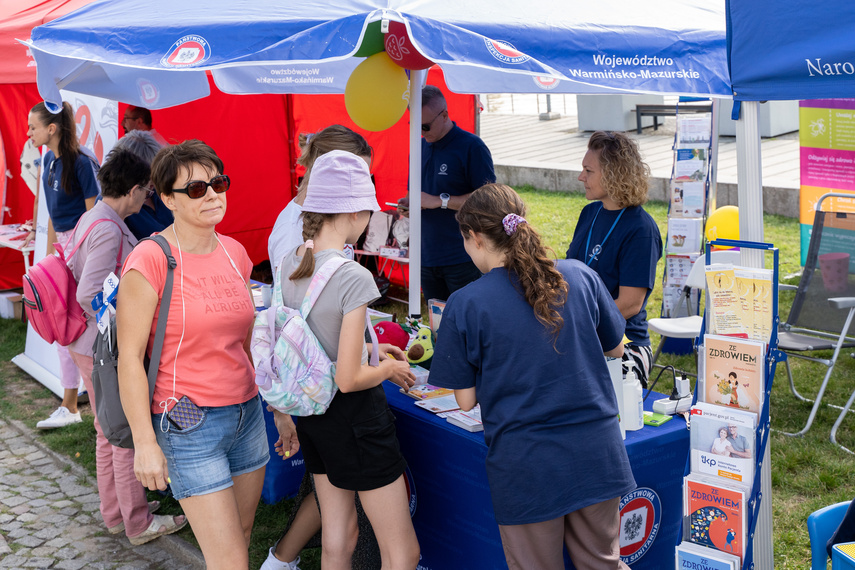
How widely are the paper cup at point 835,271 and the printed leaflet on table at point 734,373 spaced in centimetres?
301

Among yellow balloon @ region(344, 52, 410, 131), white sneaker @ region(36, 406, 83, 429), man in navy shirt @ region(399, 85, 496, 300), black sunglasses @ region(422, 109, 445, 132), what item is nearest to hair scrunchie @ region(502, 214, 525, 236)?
yellow balloon @ region(344, 52, 410, 131)

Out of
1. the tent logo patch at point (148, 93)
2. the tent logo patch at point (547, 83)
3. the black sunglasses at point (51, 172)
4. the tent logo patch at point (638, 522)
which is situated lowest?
the tent logo patch at point (638, 522)

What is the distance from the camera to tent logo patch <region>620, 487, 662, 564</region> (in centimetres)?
268

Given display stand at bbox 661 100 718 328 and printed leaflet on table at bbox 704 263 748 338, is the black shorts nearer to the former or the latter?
printed leaflet on table at bbox 704 263 748 338

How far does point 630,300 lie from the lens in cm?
315

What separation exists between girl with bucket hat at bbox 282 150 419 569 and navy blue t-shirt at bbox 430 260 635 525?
0.97ft

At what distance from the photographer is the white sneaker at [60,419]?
5.16 meters

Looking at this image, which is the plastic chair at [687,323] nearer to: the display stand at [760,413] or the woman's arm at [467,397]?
the display stand at [760,413]

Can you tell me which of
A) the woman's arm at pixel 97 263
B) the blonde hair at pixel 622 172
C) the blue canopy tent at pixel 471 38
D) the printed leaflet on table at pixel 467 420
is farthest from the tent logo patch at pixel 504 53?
the woman's arm at pixel 97 263

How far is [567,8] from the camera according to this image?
9.53 ft

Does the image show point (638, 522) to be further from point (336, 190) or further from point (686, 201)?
point (686, 201)

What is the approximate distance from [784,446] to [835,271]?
123 cm

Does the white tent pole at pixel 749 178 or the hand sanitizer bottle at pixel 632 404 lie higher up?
the white tent pole at pixel 749 178

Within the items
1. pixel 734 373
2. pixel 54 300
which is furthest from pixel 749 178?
pixel 54 300
